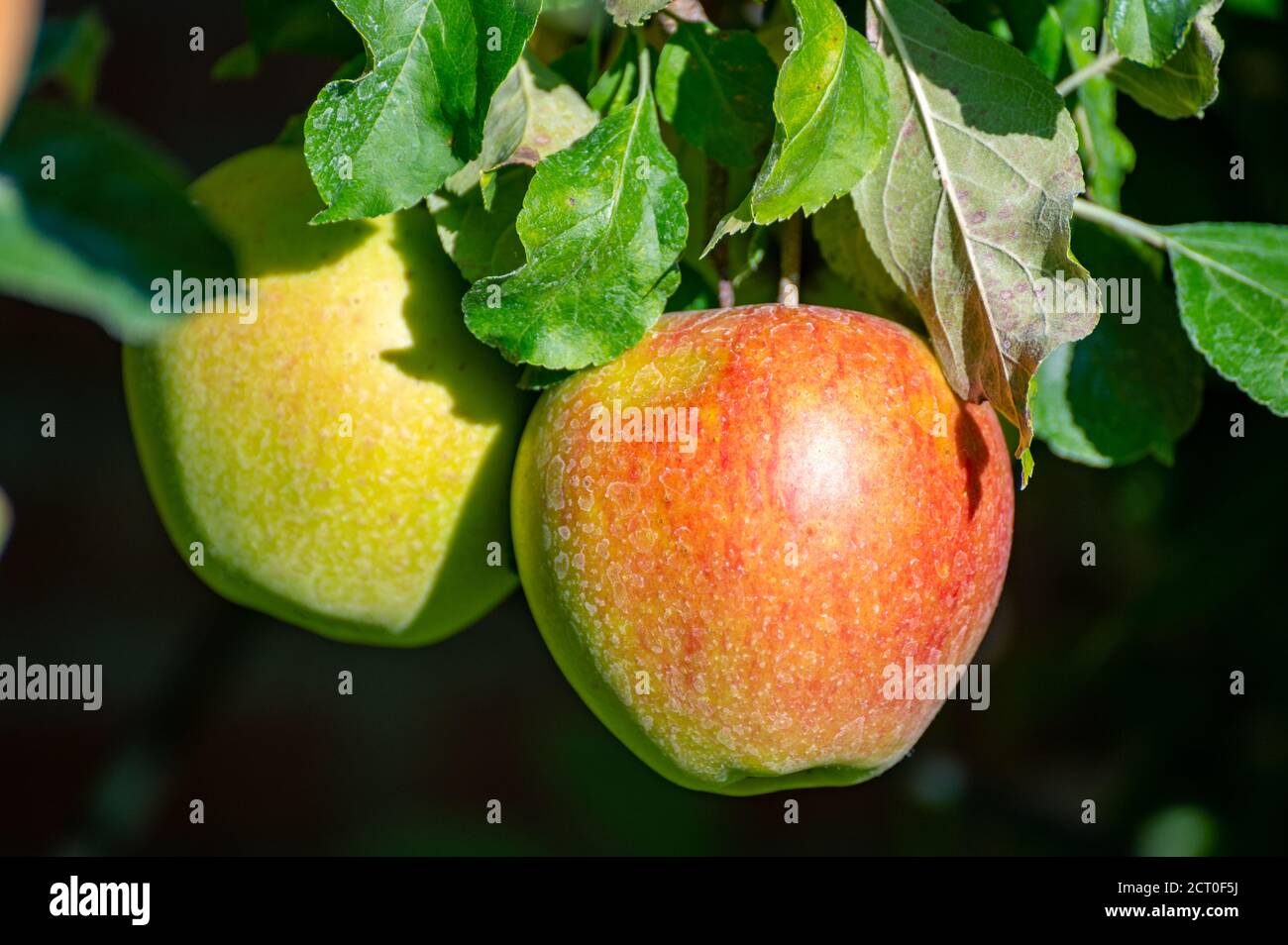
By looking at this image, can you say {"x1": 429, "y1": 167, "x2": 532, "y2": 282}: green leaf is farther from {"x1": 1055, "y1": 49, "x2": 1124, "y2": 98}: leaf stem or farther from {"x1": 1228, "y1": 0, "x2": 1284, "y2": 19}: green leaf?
{"x1": 1228, "y1": 0, "x2": 1284, "y2": 19}: green leaf

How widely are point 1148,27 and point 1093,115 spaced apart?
6.8 inches

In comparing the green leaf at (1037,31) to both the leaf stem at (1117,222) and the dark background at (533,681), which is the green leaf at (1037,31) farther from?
the dark background at (533,681)

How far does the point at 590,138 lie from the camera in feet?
2.35

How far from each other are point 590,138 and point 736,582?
25 cm

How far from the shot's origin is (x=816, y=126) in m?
0.65

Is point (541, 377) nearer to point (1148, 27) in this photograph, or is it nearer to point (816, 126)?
point (816, 126)

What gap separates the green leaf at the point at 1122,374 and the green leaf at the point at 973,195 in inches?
7.2

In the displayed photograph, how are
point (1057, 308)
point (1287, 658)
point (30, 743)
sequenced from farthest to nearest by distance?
1. point (30, 743)
2. point (1287, 658)
3. point (1057, 308)

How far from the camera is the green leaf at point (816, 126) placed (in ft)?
2.09

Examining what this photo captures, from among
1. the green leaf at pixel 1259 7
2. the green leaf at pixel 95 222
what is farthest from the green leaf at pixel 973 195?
the green leaf at pixel 1259 7

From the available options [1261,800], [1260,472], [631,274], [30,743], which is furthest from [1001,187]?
[30,743]

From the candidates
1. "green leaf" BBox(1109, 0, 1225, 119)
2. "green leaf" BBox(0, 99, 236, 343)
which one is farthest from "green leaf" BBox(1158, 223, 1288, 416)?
"green leaf" BBox(0, 99, 236, 343)

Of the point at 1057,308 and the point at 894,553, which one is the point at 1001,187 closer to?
the point at 1057,308

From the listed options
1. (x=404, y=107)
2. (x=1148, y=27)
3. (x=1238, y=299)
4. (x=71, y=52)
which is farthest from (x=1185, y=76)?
(x=71, y=52)
